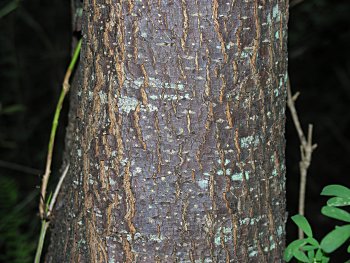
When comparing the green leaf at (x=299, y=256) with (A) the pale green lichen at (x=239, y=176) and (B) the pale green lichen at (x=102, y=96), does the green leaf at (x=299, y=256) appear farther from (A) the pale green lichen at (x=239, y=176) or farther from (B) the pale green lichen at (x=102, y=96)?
(B) the pale green lichen at (x=102, y=96)

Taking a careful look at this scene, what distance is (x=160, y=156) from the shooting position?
1236 millimetres

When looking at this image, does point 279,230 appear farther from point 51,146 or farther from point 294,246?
point 51,146

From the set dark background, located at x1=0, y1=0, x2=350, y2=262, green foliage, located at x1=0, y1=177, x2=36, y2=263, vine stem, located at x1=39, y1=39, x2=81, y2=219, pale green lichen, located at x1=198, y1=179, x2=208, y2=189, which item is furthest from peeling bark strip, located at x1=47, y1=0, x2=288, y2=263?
dark background, located at x1=0, y1=0, x2=350, y2=262

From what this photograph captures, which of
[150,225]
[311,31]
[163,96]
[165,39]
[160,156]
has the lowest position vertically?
[150,225]

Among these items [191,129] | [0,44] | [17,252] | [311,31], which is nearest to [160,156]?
[191,129]

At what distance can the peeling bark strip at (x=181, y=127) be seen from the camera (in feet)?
3.95

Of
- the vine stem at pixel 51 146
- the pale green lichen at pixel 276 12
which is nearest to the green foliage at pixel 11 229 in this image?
the vine stem at pixel 51 146

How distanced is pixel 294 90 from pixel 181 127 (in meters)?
3.24

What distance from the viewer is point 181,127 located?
48.3 inches

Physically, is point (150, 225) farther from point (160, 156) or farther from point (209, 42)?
point (209, 42)

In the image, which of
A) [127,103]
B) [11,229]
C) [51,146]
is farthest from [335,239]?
[11,229]

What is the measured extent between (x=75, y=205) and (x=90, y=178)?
4.0 inches

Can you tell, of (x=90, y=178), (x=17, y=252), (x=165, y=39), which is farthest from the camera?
(x=17, y=252)

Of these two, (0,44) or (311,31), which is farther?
(0,44)
